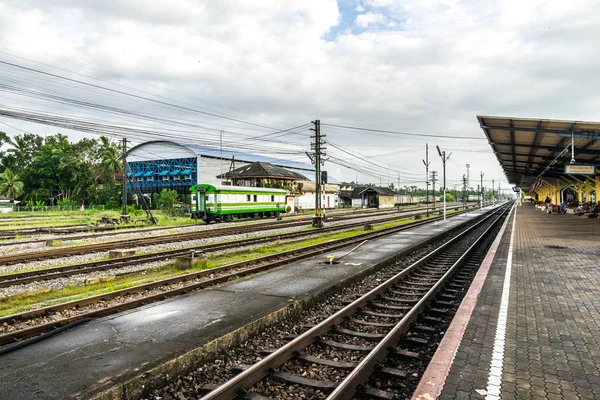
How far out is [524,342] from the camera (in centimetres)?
537

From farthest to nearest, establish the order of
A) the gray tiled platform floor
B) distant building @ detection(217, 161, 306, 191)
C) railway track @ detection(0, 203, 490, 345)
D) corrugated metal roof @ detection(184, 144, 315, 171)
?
corrugated metal roof @ detection(184, 144, 315, 171) → distant building @ detection(217, 161, 306, 191) → railway track @ detection(0, 203, 490, 345) → the gray tiled platform floor

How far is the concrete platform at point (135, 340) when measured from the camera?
14.0 feet

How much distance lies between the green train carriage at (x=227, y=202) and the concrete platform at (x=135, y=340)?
2203cm

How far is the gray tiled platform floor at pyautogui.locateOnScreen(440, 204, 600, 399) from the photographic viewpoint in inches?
162

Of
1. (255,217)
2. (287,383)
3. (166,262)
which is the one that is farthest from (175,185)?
(287,383)

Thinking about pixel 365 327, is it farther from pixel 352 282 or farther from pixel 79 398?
pixel 79 398

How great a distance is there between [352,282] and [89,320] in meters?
5.94

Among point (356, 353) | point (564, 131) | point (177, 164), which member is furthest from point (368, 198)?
point (356, 353)

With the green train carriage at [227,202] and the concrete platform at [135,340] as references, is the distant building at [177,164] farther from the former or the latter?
the concrete platform at [135,340]

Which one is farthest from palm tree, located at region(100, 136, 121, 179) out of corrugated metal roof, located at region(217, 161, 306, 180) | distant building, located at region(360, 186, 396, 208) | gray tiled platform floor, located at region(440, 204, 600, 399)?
gray tiled platform floor, located at region(440, 204, 600, 399)

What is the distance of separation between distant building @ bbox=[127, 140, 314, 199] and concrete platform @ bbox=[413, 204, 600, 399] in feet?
188

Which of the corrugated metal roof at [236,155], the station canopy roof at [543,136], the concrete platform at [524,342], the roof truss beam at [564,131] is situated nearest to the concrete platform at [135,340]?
the concrete platform at [524,342]

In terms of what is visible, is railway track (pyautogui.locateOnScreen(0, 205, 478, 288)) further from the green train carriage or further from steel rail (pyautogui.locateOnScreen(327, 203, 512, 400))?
the green train carriage

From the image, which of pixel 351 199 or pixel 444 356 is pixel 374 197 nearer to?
pixel 351 199
